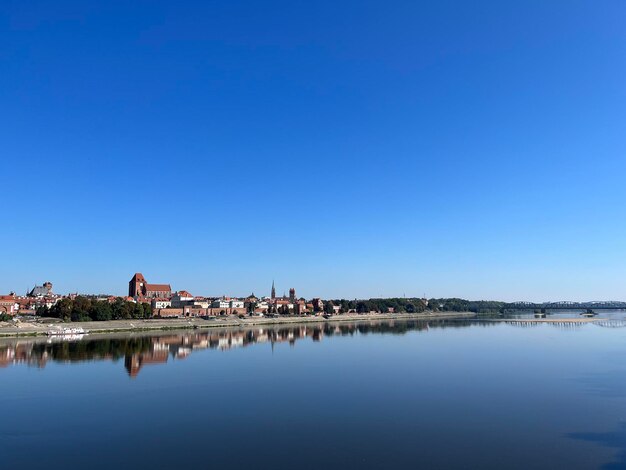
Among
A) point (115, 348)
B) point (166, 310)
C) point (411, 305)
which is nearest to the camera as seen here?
point (115, 348)

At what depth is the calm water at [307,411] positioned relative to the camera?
9.65m

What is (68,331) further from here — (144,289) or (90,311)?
(144,289)

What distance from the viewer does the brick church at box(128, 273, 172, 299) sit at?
71.2 meters

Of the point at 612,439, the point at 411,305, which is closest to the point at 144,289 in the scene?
the point at 411,305

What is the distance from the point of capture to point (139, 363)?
73.2ft

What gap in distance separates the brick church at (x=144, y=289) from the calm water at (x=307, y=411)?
155ft

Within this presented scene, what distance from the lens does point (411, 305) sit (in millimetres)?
100625

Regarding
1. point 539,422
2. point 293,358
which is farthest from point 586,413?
point 293,358

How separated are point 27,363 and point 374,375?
15.9 metres

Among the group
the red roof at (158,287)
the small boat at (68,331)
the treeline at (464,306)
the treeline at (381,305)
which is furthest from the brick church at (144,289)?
the treeline at (464,306)

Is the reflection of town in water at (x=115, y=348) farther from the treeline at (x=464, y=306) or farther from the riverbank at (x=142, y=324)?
the treeline at (x=464, y=306)

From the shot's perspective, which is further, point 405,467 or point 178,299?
point 178,299

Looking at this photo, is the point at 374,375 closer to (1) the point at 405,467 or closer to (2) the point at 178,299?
(1) the point at 405,467

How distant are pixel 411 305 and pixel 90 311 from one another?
237ft
